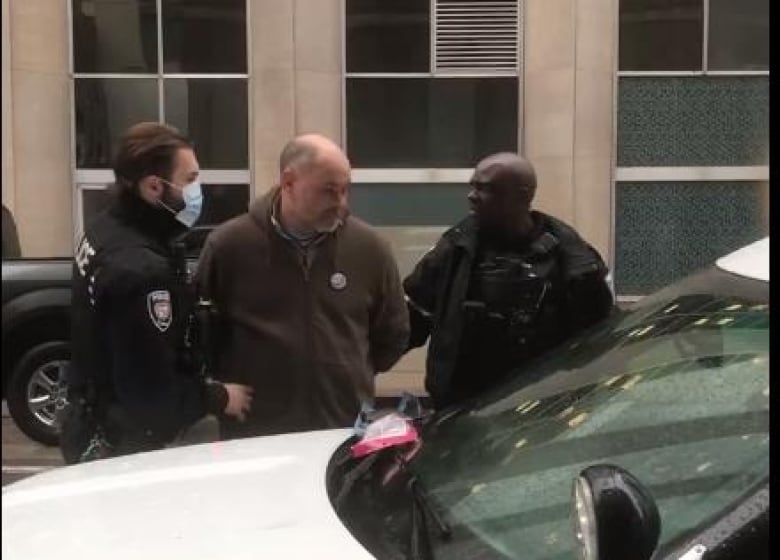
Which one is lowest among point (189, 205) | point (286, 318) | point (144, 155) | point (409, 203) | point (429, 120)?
point (286, 318)

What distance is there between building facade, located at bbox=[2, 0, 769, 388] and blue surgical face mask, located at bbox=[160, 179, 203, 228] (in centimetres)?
85

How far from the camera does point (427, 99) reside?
6051mm

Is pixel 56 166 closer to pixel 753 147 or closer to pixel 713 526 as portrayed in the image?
pixel 753 147

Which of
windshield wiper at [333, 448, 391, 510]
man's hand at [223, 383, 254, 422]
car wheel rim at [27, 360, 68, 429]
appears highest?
windshield wiper at [333, 448, 391, 510]

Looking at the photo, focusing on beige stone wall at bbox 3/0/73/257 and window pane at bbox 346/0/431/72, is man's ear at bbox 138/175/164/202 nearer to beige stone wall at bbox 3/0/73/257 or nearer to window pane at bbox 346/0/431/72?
beige stone wall at bbox 3/0/73/257

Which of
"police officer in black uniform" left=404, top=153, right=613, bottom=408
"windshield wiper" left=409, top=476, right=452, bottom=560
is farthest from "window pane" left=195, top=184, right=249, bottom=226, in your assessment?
"windshield wiper" left=409, top=476, right=452, bottom=560

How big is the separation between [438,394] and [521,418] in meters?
1.13

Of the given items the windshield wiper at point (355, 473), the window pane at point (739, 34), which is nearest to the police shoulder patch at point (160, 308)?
the windshield wiper at point (355, 473)

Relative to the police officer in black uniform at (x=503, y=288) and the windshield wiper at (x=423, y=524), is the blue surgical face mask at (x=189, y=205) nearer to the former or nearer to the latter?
the police officer in black uniform at (x=503, y=288)

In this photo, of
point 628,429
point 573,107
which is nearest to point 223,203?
point 573,107

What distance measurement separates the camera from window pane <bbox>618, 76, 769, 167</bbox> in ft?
15.6

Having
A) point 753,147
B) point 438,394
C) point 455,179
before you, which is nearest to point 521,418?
point 438,394

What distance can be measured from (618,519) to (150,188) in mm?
1876

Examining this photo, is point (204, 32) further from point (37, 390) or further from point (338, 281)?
point (37, 390)
